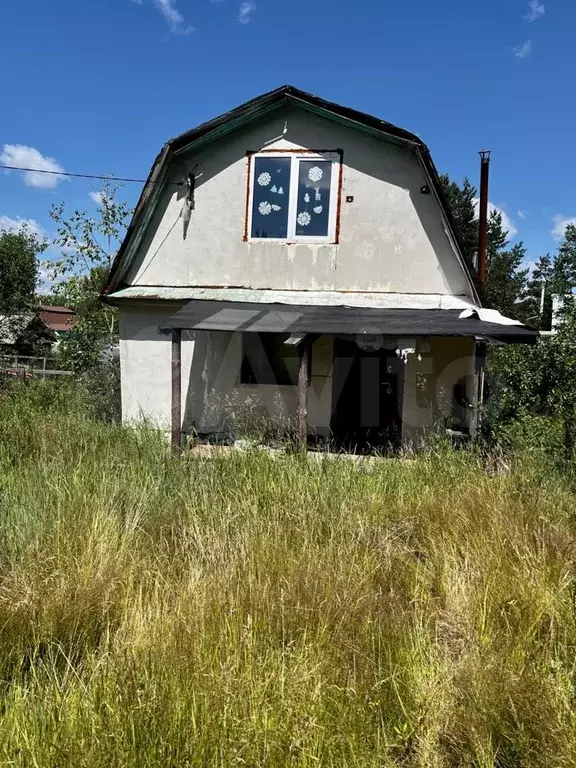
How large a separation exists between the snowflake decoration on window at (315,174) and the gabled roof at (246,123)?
101 centimetres

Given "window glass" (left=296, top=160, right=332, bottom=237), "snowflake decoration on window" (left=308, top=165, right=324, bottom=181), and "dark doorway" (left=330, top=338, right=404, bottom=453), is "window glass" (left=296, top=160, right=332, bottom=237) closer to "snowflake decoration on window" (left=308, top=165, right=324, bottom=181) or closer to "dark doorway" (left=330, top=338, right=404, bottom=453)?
"snowflake decoration on window" (left=308, top=165, right=324, bottom=181)

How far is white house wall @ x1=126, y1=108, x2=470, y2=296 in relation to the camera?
10.6 m

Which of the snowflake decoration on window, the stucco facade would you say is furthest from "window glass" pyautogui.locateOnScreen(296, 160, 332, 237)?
the stucco facade

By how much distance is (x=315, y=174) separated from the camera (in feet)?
35.8

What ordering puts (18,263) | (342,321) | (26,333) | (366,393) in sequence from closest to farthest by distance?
1. (342,321)
2. (366,393)
3. (26,333)
4. (18,263)

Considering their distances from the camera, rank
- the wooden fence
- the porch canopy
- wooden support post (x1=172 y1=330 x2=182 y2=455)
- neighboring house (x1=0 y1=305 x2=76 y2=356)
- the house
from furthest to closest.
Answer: neighboring house (x1=0 y1=305 x2=76 y2=356), the wooden fence, the house, wooden support post (x1=172 y1=330 x2=182 y2=455), the porch canopy

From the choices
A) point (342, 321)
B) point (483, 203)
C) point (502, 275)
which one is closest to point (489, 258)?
point (502, 275)

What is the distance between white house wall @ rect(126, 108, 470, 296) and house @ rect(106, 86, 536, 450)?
0.07 feet

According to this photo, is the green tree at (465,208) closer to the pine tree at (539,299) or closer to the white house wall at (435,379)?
the pine tree at (539,299)

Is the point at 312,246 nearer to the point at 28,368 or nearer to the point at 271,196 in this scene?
the point at 271,196

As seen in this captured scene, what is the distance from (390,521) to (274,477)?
61.3 inches

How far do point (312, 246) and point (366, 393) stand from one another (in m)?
4.25

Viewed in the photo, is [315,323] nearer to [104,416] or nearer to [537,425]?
[537,425]

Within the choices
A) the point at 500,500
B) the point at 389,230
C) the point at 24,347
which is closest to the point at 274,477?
the point at 500,500
